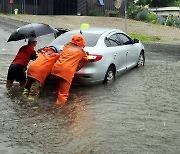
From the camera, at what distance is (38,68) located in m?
8.92

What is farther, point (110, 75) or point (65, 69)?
point (110, 75)

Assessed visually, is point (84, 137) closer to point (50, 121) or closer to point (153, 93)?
point (50, 121)

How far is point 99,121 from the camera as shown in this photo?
7391 millimetres

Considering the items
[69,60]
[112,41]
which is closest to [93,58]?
[69,60]

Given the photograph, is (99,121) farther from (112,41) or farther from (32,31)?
(112,41)

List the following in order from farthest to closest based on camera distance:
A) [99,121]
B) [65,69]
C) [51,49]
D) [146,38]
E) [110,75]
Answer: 1. [146,38]
2. [110,75]
3. [51,49]
4. [65,69]
5. [99,121]

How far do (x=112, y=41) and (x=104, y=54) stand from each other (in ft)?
3.50

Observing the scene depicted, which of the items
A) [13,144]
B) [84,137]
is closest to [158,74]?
[84,137]

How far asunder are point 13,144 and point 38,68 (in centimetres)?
307

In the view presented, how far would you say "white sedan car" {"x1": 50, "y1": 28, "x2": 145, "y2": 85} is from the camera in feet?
32.7

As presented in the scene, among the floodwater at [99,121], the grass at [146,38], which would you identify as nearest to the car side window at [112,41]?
the floodwater at [99,121]

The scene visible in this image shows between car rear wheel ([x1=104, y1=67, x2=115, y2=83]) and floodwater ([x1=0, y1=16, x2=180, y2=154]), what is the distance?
0.61ft

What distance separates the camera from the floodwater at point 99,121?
603 centimetres

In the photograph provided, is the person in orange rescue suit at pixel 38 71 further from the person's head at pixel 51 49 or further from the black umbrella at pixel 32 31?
the black umbrella at pixel 32 31
